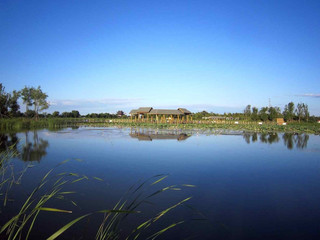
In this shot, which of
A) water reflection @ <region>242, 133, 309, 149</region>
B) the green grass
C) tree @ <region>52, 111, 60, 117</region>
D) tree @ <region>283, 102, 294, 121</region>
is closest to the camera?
the green grass

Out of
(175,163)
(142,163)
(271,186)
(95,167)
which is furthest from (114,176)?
(271,186)

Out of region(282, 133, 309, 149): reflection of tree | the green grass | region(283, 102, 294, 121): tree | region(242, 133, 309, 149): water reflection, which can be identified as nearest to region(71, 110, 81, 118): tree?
region(283, 102, 294, 121): tree

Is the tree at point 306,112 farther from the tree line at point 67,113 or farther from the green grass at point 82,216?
the green grass at point 82,216

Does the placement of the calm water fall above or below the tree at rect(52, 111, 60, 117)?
below

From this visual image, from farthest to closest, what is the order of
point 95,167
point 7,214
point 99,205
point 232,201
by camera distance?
point 95,167 < point 232,201 < point 99,205 < point 7,214

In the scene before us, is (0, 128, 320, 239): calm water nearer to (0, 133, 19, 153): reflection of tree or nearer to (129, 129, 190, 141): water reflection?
(0, 133, 19, 153): reflection of tree

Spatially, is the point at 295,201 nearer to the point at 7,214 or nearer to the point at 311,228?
the point at 311,228

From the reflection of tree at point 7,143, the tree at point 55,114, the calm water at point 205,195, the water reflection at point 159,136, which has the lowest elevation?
the calm water at point 205,195

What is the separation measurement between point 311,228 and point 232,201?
123 cm

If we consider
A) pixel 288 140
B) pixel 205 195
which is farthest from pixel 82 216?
pixel 288 140

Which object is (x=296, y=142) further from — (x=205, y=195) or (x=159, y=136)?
(x=205, y=195)

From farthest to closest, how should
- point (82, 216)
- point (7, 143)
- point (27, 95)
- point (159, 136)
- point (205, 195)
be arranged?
point (27, 95) → point (159, 136) → point (7, 143) → point (205, 195) → point (82, 216)

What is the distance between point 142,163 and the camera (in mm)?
7359

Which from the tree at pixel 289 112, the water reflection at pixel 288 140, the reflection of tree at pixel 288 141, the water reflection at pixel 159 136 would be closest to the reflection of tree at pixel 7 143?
the water reflection at pixel 159 136
